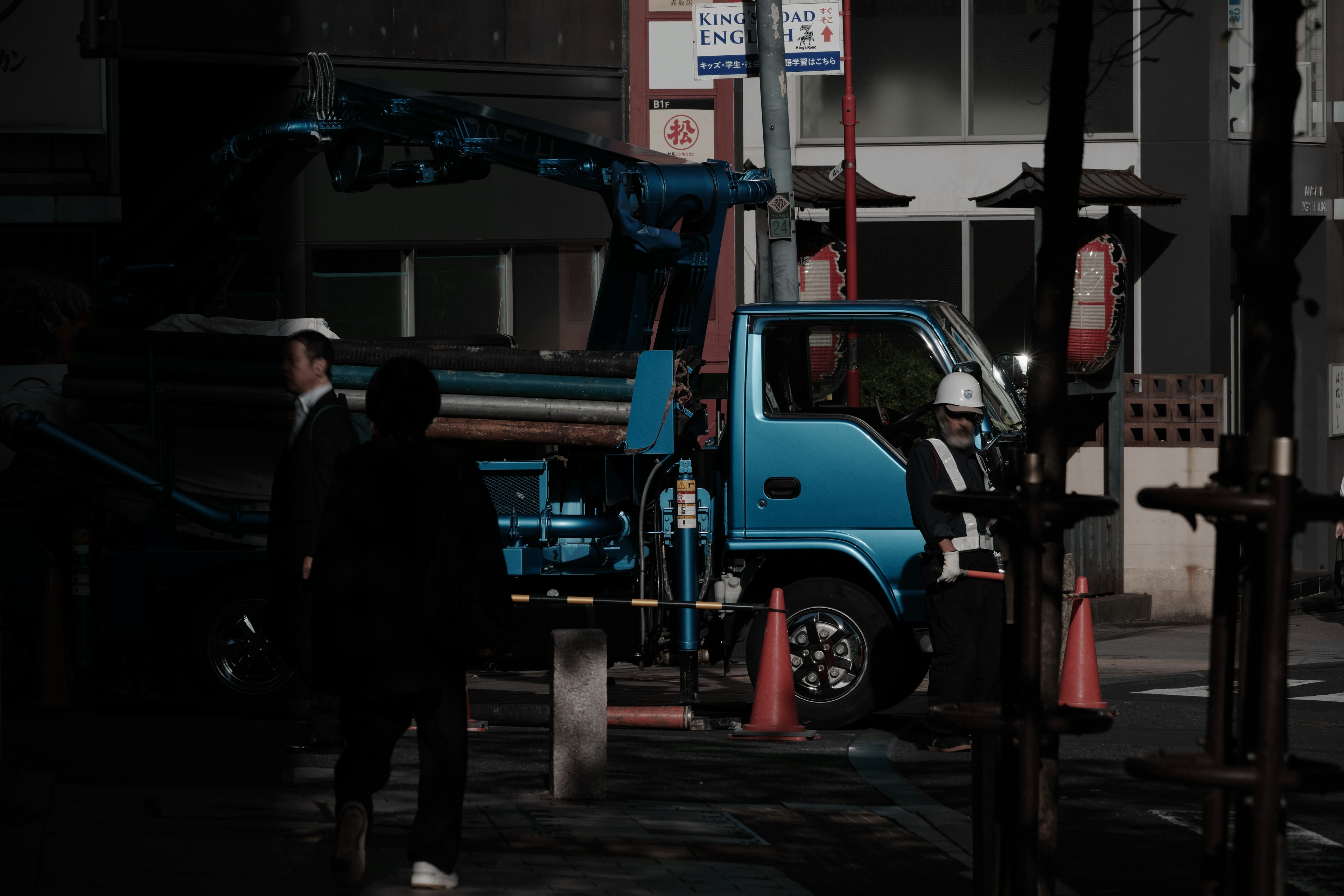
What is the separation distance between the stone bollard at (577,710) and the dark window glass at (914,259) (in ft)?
47.2

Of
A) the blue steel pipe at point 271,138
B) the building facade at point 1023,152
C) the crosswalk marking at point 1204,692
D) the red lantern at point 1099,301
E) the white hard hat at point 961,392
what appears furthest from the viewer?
the building facade at point 1023,152

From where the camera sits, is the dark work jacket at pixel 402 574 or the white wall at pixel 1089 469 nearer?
the dark work jacket at pixel 402 574

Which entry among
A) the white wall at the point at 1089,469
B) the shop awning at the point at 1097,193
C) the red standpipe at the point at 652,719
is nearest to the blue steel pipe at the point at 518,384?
the red standpipe at the point at 652,719

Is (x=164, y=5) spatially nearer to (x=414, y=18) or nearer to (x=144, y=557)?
(x=414, y=18)

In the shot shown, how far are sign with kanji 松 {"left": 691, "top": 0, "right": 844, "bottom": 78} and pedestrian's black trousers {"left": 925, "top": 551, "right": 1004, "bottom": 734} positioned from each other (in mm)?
6163

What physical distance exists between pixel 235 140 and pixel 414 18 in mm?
7887

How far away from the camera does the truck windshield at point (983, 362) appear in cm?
1047

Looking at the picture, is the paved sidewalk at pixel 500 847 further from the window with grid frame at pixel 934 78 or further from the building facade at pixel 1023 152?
the window with grid frame at pixel 934 78

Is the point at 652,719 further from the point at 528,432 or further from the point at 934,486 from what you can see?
the point at 934,486

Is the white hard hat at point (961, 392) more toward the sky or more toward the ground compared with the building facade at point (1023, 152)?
more toward the ground

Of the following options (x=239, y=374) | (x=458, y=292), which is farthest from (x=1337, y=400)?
(x=239, y=374)

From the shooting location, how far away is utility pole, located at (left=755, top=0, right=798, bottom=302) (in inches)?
554

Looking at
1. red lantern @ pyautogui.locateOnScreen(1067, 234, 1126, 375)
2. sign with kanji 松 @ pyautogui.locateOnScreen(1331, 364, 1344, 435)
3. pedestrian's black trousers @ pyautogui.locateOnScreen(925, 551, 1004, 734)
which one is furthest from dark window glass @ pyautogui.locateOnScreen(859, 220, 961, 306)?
pedestrian's black trousers @ pyautogui.locateOnScreen(925, 551, 1004, 734)

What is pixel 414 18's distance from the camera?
2131 centimetres
